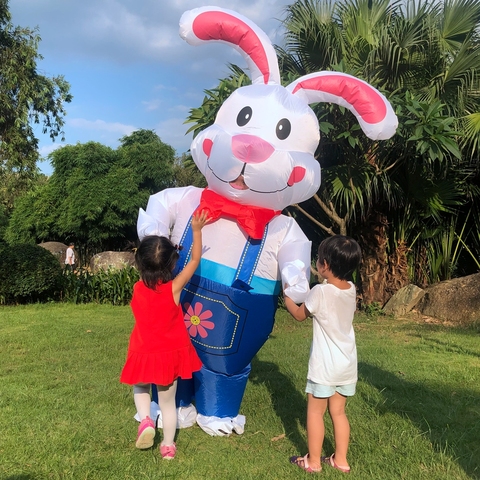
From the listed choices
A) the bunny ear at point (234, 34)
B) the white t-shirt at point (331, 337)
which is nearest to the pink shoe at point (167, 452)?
the white t-shirt at point (331, 337)

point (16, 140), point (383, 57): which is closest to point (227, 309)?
point (383, 57)

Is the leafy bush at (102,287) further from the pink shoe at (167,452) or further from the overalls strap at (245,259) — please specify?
the pink shoe at (167,452)

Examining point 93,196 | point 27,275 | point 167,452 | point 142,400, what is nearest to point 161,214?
point 142,400

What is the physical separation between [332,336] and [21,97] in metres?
9.28

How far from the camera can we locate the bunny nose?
9.11 feet

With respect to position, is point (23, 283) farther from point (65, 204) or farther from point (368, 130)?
point (65, 204)

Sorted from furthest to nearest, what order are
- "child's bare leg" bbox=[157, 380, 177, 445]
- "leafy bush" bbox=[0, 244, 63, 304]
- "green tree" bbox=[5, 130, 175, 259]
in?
"green tree" bbox=[5, 130, 175, 259], "leafy bush" bbox=[0, 244, 63, 304], "child's bare leg" bbox=[157, 380, 177, 445]

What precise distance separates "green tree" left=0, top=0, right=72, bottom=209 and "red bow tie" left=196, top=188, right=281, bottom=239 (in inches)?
317

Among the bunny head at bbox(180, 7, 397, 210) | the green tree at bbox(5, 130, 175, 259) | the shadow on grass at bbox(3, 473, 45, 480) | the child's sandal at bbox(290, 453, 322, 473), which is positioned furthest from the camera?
the green tree at bbox(5, 130, 175, 259)

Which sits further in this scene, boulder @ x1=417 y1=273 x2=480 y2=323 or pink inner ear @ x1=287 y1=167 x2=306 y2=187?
boulder @ x1=417 y1=273 x2=480 y2=323

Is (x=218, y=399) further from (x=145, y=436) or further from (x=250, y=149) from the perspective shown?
(x=250, y=149)

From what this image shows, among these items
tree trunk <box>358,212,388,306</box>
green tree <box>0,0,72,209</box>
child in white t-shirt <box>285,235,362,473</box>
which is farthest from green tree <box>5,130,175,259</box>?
child in white t-shirt <box>285,235,362,473</box>

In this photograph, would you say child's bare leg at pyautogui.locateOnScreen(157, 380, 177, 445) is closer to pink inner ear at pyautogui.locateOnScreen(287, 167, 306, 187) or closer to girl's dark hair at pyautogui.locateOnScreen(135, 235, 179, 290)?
girl's dark hair at pyautogui.locateOnScreen(135, 235, 179, 290)

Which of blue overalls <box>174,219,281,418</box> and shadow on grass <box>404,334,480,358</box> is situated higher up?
blue overalls <box>174,219,281,418</box>
